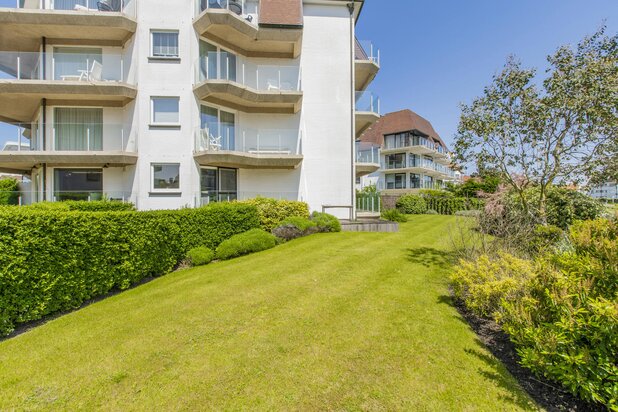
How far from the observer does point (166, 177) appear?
14.5 metres

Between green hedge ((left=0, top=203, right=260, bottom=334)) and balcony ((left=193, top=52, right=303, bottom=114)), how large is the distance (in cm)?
780

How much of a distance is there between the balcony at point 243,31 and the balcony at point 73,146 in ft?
22.4

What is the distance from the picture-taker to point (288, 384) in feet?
11.9

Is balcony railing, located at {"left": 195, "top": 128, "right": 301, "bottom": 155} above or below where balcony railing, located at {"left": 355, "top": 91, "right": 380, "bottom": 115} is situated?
below

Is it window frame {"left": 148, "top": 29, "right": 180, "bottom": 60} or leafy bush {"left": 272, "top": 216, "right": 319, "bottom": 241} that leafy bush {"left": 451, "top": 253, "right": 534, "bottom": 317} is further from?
window frame {"left": 148, "top": 29, "right": 180, "bottom": 60}

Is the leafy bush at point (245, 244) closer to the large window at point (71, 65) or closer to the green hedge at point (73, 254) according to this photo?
the green hedge at point (73, 254)

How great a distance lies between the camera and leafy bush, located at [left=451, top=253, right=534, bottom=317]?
15.9 feet

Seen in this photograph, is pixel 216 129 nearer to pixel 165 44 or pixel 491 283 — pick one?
pixel 165 44

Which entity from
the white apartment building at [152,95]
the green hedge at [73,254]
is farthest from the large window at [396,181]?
the green hedge at [73,254]

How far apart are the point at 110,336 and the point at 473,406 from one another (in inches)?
218

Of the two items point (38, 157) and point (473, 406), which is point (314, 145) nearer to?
point (38, 157)

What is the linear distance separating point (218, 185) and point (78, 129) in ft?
24.6

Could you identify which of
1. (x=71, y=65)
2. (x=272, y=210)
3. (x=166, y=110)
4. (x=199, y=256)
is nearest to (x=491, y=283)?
(x=199, y=256)

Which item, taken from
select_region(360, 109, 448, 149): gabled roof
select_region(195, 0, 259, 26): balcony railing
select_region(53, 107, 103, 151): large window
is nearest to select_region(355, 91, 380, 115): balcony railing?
select_region(195, 0, 259, 26): balcony railing
